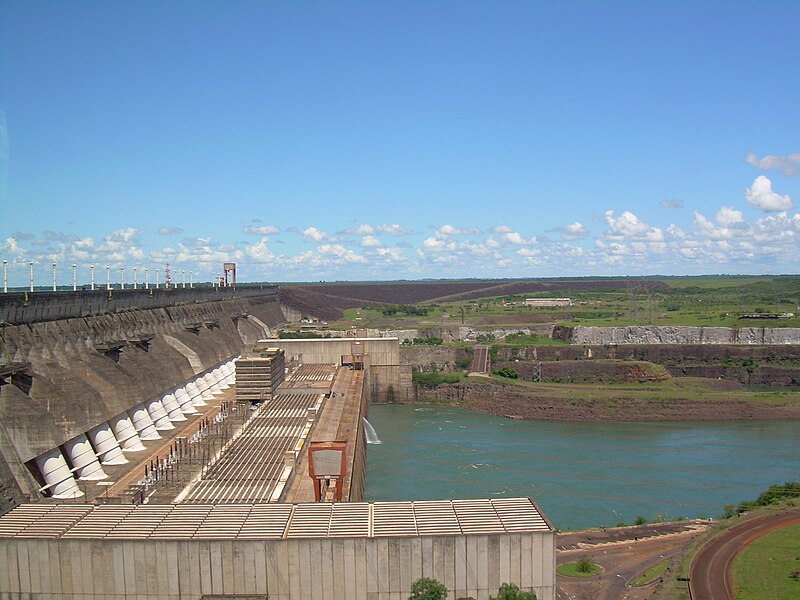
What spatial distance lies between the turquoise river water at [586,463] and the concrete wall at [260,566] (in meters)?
13.6

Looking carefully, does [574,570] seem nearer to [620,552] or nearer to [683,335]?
[620,552]

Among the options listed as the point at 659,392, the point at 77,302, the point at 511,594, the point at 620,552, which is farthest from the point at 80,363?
the point at 659,392

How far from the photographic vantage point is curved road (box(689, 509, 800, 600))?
1914 centimetres

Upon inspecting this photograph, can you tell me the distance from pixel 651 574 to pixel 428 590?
9.96 m

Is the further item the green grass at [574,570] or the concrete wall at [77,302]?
the concrete wall at [77,302]

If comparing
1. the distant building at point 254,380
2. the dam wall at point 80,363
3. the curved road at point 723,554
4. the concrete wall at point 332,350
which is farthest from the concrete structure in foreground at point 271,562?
the concrete wall at point 332,350

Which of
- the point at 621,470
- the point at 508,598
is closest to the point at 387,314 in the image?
the point at 621,470

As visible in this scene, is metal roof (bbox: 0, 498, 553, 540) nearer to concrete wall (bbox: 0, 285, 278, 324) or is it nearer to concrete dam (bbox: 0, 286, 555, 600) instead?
concrete dam (bbox: 0, 286, 555, 600)

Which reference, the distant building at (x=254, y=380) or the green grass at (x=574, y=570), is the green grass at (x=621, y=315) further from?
the green grass at (x=574, y=570)

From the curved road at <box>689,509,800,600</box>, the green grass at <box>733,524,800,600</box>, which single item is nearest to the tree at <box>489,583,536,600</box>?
the curved road at <box>689,509,800,600</box>

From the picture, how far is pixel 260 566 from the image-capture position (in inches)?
547

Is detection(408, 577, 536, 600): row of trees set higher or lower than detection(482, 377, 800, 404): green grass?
higher

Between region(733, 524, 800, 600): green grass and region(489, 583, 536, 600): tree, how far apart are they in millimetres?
8089

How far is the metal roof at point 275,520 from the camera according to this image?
561 inches
